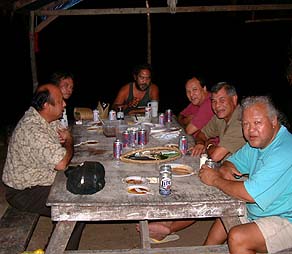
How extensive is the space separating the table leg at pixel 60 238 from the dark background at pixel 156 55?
4.34 m

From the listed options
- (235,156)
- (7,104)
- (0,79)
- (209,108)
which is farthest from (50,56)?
(235,156)

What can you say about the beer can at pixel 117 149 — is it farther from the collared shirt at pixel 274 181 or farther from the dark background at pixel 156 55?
the dark background at pixel 156 55

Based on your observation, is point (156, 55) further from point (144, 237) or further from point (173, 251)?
point (173, 251)

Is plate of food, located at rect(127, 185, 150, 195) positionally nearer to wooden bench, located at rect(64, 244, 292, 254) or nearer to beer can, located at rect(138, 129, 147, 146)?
wooden bench, located at rect(64, 244, 292, 254)

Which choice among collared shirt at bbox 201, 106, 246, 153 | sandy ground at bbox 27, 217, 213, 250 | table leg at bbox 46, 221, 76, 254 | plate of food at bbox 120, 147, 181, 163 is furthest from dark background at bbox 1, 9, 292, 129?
table leg at bbox 46, 221, 76, 254

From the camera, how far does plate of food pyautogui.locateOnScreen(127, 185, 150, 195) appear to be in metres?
2.66

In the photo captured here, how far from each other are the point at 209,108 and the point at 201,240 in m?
1.51

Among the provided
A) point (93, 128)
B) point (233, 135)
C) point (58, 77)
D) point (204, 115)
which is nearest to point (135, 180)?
point (233, 135)

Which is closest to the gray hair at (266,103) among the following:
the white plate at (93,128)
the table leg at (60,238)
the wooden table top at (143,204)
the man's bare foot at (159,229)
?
the wooden table top at (143,204)

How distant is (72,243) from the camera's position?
11.1 ft

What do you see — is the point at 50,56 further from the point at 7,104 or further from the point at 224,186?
the point at 224,186

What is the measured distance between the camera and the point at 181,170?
3123 mm

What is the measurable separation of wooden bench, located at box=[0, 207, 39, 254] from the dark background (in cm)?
415

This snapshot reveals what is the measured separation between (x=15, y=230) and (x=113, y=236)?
1222mm
